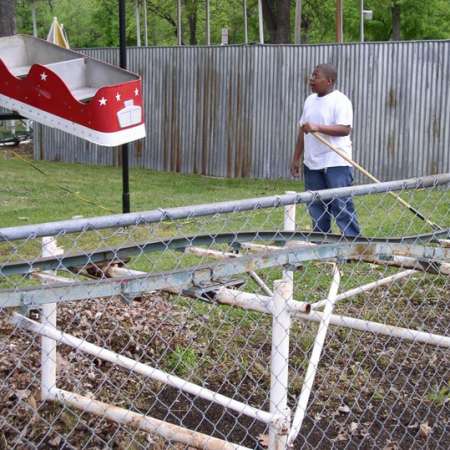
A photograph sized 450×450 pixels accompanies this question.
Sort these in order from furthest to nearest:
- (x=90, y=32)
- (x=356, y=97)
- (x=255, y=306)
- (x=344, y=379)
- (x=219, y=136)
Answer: (x=90, y=32) → (x=219, y=136) → (x=356, y=97) → (x=344, y=379) → (x=255, y=306)

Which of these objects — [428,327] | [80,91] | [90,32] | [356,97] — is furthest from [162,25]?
[428,327]

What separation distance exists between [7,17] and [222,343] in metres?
11.6

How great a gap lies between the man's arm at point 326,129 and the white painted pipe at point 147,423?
11.6 ft

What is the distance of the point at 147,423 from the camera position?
12.3ft

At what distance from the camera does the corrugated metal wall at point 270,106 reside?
524 inches

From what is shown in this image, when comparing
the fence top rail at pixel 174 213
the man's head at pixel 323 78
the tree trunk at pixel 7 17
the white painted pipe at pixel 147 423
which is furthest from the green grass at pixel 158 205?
the tree trunk at pixel 7 17

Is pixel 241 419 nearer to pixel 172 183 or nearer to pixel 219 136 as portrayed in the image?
pixel 172 183

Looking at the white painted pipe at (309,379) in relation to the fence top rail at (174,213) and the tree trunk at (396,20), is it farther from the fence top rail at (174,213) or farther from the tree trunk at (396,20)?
the tree trunk at (396,20)

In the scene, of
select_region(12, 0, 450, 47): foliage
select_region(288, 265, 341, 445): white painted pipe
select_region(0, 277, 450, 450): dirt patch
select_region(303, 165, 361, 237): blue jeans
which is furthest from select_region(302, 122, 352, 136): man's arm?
select_region(12, 0, 450, 47): foliage

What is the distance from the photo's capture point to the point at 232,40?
3478 cm

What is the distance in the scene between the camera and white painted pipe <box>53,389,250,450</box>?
360 centimetres

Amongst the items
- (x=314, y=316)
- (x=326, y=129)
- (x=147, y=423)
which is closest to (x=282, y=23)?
(x=326, y=129)

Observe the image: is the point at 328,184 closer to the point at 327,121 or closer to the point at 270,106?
the point at 327,121

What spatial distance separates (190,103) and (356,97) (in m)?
3.32
